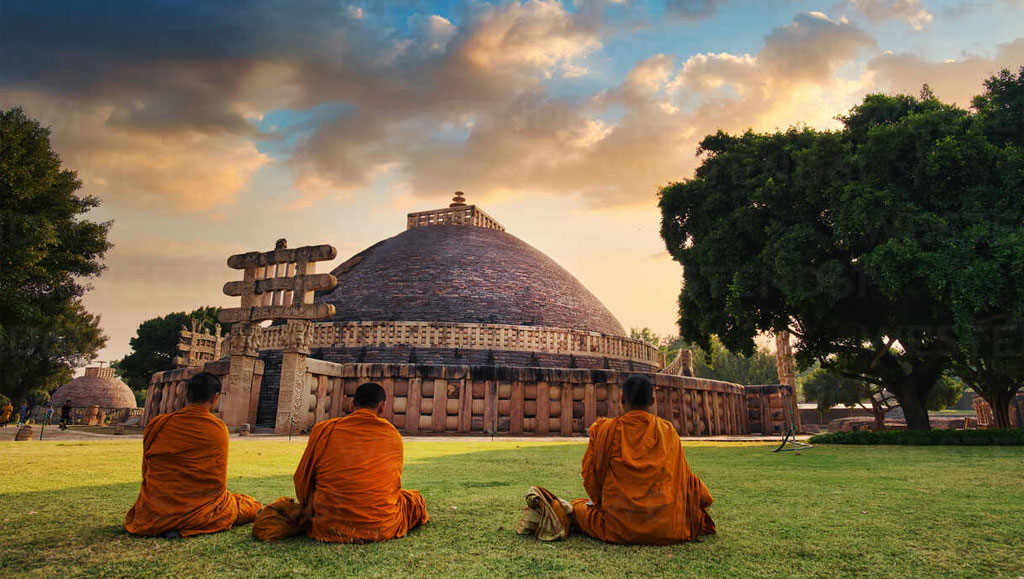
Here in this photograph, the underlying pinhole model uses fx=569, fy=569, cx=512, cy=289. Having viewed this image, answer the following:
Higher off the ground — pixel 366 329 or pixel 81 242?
pixel 81 242

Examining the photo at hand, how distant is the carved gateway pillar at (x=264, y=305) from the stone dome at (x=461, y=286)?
19.6ft

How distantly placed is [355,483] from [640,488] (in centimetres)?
167

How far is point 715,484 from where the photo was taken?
5.71 metres

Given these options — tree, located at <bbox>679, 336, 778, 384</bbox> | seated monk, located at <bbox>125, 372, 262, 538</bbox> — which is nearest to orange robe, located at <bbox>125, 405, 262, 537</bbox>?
seated monk, located at <bbox>125, 372, 262, 538</bbox>

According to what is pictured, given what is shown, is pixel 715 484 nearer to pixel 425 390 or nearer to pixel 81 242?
pixel 425 390

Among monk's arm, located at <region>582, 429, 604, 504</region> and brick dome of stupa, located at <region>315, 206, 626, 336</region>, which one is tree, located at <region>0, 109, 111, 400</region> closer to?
brick dome of stupa, located at <region>315, 206, 626, 336</region>

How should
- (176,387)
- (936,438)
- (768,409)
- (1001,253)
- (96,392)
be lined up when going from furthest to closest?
1. (96,392)
2. (768,409)
3. (176,387)
4. (936,438)
5. (1001,253)

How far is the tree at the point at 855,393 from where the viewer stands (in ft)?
88.5

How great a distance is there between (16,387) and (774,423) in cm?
4201

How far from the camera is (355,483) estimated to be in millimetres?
3342

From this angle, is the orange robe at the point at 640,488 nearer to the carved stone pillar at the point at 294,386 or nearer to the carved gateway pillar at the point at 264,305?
the carved stone pillar at the point at 294,386

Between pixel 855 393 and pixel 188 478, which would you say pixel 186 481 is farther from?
pixel 855 393

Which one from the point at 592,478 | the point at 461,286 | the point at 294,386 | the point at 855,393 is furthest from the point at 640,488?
the point at 855,393

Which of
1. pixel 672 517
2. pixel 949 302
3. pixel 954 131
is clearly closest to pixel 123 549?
pixel 672 517
